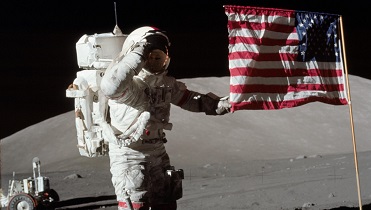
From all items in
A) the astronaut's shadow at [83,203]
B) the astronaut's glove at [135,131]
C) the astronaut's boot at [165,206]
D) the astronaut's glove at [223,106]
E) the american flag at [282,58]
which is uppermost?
the american flag at [282,58]

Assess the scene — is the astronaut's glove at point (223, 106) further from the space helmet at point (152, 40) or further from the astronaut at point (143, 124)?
the space helmet at point (152, 40)

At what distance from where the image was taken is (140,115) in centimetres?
358

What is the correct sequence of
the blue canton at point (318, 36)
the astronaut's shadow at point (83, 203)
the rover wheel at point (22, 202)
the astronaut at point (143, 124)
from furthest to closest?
the astronaut's shadow at point (83, 203)
the rover wheel at point (22, 202)
the blue canton at point (318, 36)
the astronaut at point (143, 124)

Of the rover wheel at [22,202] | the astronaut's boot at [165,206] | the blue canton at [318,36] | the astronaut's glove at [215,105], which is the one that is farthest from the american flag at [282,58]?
the rover wheel at [22,202]

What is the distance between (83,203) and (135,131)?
10.7ft

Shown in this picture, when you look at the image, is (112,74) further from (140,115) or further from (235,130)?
(235,130)

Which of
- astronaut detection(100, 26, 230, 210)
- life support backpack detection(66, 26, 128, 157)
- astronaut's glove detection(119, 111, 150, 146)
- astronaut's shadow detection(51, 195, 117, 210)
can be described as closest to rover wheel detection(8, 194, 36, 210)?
astronaut's shadow detection(51, 195, 117, 210)

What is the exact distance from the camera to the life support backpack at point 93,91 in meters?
3.90

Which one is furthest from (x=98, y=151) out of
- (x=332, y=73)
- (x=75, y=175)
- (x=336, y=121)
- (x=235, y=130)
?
(x=336, y=121)

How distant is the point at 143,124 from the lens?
352 cm

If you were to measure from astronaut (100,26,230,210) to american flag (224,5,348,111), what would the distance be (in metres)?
0.20

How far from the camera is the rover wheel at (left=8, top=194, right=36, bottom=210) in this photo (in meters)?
5.99

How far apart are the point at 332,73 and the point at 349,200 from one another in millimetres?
1708

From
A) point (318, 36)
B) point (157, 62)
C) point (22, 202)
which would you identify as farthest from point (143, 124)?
point (22, 202)
